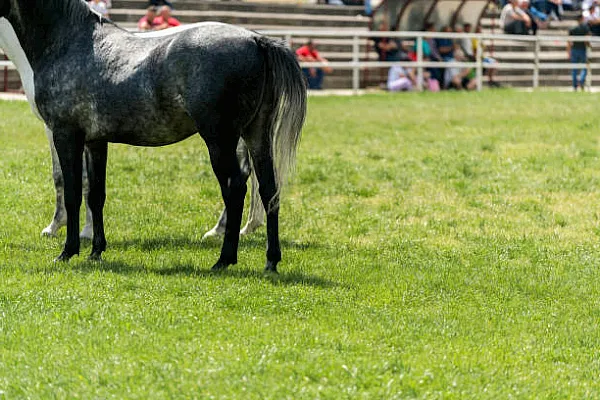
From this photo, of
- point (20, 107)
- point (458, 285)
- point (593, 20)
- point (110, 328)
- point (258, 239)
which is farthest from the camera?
point (593, 20)

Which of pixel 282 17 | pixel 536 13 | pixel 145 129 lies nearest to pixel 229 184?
pixel 145 129

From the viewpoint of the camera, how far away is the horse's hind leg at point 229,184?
8.23m

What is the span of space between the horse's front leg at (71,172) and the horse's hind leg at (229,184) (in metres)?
1.13

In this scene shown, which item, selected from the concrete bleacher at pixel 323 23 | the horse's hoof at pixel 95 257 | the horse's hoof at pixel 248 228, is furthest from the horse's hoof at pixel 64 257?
the concrete bleacher at pixel 323 23

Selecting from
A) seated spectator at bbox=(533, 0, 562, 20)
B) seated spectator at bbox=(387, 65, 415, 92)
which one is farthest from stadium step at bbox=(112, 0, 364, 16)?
seated spectator at bbox=(533, 0, 562, 20)

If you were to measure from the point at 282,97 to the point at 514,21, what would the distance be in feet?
78.5

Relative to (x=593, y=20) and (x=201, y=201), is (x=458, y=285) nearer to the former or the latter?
(x=201, y=201)

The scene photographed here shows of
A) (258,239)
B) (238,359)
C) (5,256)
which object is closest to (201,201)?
(258,239)

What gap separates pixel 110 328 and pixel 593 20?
28.4 meters

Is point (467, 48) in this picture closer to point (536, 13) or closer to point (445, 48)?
point (445, 48)

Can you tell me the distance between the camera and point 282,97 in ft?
26.9

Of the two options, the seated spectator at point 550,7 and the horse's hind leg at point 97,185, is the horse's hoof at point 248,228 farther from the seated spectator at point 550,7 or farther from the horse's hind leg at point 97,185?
the seated spectator at point 550,7

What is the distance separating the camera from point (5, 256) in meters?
9.24

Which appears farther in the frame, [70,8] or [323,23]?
[323,23]
